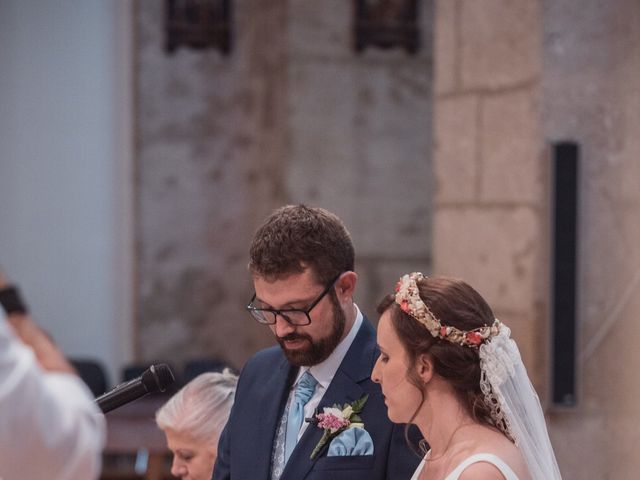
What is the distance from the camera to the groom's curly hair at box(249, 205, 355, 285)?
10.00 ft

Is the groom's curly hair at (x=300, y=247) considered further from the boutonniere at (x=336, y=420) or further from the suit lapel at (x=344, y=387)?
the boutonniere at (x=336, y=420)

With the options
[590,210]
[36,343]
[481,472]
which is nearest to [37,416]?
[36,343]

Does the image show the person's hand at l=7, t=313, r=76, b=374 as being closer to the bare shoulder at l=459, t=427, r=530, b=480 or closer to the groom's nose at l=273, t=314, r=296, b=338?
the bare shoulder at l=459, t=427, r=530, b=480

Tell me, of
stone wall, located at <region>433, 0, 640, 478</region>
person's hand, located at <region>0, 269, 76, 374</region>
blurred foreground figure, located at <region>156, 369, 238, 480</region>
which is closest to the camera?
person's hand, located at <region>0, 269, 76, 374</region>

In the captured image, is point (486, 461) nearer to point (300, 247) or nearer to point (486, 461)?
point (486, 461)

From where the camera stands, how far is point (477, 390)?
9.20 feet

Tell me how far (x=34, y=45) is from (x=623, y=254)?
507cm

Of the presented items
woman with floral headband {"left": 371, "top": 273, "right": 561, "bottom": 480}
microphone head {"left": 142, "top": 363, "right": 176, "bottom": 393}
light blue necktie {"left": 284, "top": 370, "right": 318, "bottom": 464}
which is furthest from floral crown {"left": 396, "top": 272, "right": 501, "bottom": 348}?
microphone head {"left": 142, "top": 363, "right": 176, "bottom": 393}

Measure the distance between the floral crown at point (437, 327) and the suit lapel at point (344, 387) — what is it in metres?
0.29

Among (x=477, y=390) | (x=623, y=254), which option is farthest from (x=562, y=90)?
(x=477, y=390)

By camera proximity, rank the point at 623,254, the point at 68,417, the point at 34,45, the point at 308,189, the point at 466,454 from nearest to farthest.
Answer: the point at 68,417
the point at 466,454
the point at 623,254
the point at 308,189
the point at 34,45

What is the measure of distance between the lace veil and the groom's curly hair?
1.68 feet

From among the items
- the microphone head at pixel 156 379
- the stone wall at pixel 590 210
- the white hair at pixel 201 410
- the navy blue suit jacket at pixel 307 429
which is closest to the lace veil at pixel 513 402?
the navy blue suit jacket at pixel 307 429

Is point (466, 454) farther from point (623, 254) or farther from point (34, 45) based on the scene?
point (34, 45)
